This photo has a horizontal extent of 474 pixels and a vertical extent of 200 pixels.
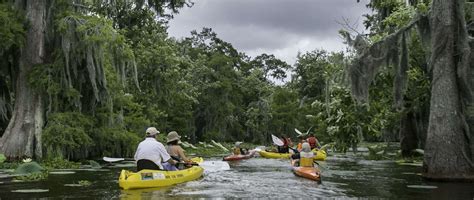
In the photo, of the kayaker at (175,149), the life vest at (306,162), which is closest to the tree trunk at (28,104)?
the kayaker at (175,149)

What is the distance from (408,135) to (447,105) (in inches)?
413

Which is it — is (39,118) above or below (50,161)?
above

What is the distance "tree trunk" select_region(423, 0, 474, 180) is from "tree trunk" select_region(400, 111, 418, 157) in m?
9.76

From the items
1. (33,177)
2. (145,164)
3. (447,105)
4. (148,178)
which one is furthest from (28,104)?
(447,105)

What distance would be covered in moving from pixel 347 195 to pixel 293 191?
1.29m

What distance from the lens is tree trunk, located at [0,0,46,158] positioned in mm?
17953

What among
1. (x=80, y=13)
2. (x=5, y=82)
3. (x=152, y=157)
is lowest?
(x=152, y=157)

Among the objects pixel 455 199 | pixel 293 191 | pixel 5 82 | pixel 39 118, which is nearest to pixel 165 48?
pixel 5 82

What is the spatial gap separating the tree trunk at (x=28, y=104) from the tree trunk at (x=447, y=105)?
12843 millimetres

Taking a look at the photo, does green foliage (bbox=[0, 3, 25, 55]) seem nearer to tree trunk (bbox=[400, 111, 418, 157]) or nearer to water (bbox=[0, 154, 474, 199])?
water (bbox=[0, 154, 474, 199])

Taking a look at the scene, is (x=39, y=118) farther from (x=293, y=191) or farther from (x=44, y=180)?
(x=293, y=191)

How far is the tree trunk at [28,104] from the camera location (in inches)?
707

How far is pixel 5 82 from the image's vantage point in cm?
2130

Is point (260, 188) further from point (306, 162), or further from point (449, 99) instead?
point (449, 99)
